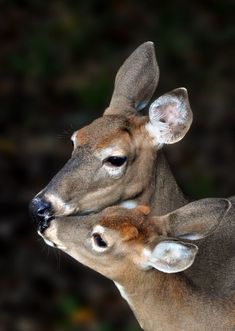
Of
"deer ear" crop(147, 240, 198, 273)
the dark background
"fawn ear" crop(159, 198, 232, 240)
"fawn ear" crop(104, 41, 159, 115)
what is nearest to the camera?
"deer ear" crop(147, 240, 198, 273)

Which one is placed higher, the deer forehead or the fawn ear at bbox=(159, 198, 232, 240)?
the deer forehead

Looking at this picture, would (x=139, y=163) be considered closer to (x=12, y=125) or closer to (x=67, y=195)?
(x=67, y=195)

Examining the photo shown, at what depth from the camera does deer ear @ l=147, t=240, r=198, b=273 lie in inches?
329

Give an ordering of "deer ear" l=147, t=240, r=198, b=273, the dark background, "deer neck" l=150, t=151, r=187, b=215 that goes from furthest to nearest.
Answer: the dark background
"deer neck" l=150, t=151, r=187, b=215
"deer ear" l=147, t=240, r=198, b=273

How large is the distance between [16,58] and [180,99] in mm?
7422

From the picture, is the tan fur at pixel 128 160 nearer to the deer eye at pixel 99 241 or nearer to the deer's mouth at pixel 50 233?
the deer's mouth at pixel 50 233

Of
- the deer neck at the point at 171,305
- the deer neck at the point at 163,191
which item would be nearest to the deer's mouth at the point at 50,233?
the deer neck at the point at 171,305

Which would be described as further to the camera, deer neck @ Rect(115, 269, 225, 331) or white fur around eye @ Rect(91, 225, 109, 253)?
deer neck @ Rect(115, 269, 225, 331)

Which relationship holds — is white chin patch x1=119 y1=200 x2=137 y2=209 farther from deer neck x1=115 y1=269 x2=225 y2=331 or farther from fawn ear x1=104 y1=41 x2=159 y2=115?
fawn ear x1=104 y1=41 x2=159 y2=115

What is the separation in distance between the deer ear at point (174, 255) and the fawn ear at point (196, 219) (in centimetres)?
19

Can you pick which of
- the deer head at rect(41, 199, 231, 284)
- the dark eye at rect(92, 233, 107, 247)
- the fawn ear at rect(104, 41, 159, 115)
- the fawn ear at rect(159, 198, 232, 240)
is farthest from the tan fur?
the fawn ear at rect(159, 198, 232, 240)

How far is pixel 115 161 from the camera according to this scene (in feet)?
29.6

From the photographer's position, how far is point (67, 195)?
349 inches

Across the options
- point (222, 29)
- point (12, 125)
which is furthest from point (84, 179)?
point (222, 29)
